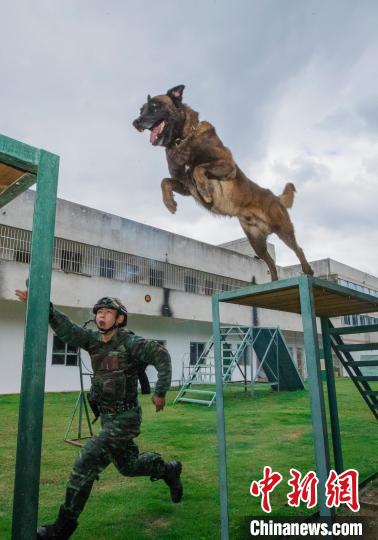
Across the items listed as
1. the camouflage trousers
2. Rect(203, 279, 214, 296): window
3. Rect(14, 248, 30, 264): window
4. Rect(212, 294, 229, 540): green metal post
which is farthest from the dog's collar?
Rect(203, 279, 214, 296): window

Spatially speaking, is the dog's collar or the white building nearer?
the dog's collar

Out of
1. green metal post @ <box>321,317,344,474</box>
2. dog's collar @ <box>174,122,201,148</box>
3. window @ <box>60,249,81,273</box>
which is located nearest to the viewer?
dog's collar @ <box>174,122,201,148</box>

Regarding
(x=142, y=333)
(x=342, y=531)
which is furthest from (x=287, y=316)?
(x=342, y=531)

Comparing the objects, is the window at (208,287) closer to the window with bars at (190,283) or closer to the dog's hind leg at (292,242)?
the window with bars at (190,283)

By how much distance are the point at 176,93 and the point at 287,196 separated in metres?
1.47

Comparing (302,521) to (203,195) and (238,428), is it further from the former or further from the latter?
(238,428)

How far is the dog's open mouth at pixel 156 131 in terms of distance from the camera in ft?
9.23

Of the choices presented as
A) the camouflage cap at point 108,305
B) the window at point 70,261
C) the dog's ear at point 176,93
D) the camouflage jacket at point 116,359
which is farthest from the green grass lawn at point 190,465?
the window at point 70,261

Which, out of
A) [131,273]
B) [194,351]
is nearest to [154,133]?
[131,273]

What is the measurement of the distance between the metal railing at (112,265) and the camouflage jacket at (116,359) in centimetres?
1311

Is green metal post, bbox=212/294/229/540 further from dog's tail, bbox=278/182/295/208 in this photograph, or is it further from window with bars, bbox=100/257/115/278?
window with bars, bbox=100/257/115/278

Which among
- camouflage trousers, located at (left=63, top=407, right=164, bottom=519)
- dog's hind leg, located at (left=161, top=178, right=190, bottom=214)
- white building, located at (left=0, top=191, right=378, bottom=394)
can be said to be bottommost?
camouflage trousers, located at (left=63, top=407, right=164, bottom=519)

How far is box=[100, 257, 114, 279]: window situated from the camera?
18375 millimetres

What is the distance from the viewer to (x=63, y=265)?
55.7 ft
